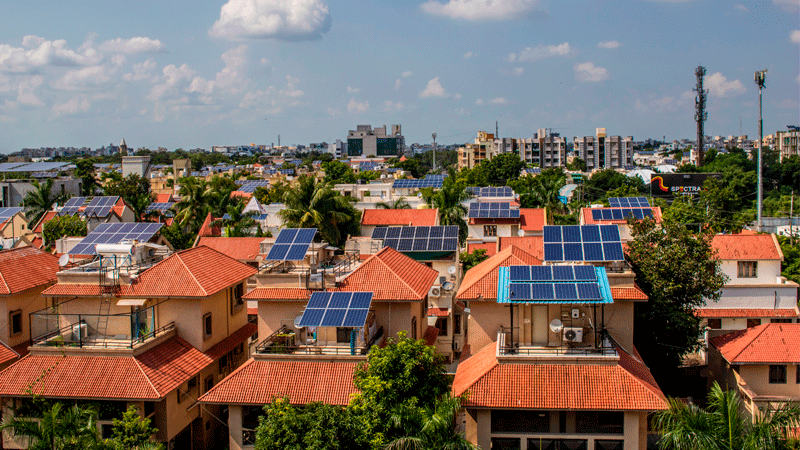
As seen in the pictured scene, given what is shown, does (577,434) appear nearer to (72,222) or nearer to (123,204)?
(72,222)

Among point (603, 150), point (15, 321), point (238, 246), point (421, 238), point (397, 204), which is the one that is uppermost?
point (603, 150)

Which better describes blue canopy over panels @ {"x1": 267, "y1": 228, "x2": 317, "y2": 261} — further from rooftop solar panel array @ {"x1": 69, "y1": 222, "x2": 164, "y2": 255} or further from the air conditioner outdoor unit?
the air conditioner outdoor unit

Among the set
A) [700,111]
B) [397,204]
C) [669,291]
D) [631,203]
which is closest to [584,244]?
[669,291]

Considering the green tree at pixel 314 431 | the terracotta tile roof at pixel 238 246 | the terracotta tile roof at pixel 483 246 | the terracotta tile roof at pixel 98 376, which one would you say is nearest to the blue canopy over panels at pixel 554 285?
the green tree at pixel 314 431

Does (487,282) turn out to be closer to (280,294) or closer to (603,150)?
(280,294)

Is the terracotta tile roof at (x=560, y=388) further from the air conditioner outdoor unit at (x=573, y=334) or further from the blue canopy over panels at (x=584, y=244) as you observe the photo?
the blue canopy over panels at (x=584, y=244)

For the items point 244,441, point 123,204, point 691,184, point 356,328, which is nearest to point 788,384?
point 356,328
